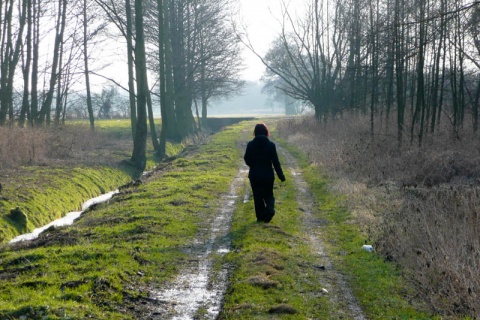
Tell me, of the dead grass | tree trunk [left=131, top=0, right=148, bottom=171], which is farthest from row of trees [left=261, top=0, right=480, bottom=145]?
tree trunk [left=131, top=0, right=148, bottom=171]

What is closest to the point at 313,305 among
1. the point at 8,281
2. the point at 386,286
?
the point at 386,286

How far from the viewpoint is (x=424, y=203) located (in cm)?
1253

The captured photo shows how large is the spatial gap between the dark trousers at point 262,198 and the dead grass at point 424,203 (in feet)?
6.44

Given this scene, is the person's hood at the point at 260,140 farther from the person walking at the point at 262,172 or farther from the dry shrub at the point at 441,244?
the dry shrub at the point at 441,244

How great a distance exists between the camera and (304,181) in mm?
20500

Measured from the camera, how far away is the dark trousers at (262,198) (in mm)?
12781

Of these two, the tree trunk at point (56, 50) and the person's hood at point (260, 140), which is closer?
the person's hood at point (260, 140)

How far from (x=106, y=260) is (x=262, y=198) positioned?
455 cm

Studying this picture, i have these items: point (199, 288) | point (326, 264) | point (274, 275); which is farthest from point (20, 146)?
point (274, 275)

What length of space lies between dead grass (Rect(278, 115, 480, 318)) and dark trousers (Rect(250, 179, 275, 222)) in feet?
6.44

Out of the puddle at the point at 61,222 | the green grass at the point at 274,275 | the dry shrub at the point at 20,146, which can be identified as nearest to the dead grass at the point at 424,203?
the green grass at the point at 274,275

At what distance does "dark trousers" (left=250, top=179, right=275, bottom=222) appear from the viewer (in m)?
12.8

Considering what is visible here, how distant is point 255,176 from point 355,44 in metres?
26.2

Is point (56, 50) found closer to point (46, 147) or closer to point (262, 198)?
point (46, 147)
